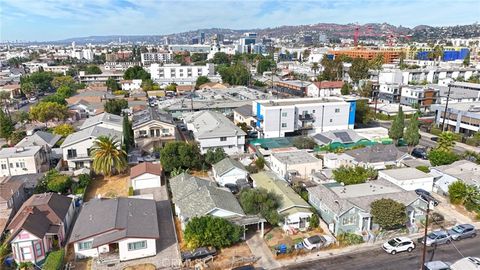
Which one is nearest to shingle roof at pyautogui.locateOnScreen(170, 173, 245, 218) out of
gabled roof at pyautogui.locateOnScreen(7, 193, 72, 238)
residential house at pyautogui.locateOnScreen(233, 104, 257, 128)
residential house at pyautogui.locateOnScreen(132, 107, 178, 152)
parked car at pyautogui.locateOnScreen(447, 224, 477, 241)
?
gabled roof at pyautogui.locateOnScreen(7, 193, 72, 238)

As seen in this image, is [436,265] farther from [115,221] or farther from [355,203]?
[115,221]

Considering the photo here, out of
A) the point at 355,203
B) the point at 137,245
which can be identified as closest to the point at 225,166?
the point at 355,203

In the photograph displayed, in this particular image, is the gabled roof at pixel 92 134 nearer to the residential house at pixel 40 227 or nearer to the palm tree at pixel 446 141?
the residential house at pixel 40 227

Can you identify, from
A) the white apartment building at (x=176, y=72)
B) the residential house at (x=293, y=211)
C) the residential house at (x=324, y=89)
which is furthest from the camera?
the white apartment building at (x=176, y=72)

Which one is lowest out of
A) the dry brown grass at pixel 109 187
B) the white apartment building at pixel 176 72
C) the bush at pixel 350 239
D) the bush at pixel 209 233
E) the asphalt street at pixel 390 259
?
the asphalt street at pixel 390 259

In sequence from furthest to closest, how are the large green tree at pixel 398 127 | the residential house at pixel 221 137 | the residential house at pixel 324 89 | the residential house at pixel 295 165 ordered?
the residential house at pixel 324 89, the large green tree at pixel 398 127, the residential house at pixel 221 137, the residential house at pixel 295 165

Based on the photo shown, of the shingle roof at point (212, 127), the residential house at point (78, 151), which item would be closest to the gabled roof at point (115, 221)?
the residential house at point (78, 151)

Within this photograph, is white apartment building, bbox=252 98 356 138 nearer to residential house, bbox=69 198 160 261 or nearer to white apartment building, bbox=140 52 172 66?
residential house, bbox=69 198 160 261
